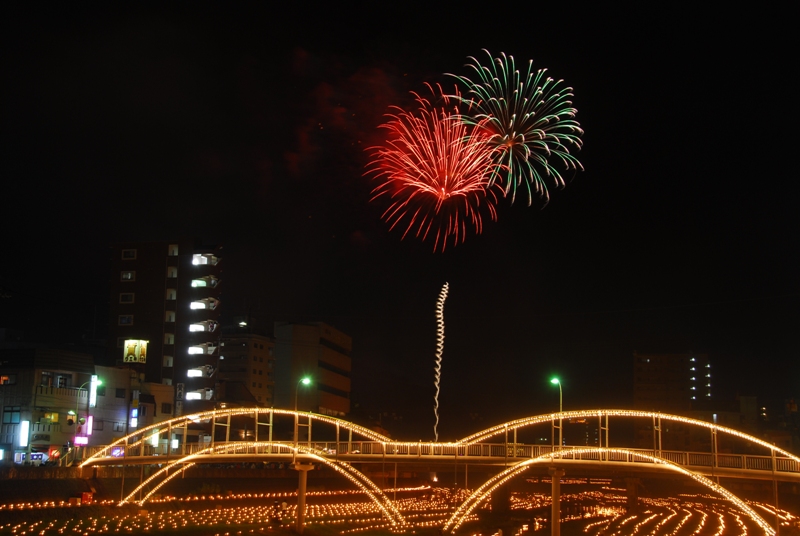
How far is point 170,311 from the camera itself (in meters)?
95.4

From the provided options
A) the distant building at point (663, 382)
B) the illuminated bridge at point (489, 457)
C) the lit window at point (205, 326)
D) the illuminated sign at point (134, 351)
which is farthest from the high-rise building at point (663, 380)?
the illuminated bridge at point (489, 457)

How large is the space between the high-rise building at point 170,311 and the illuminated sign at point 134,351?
383 cm

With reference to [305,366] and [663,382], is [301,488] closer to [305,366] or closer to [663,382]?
[305,366]

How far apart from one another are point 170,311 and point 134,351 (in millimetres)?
7700

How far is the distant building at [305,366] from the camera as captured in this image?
116 m

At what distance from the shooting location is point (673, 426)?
134 metres

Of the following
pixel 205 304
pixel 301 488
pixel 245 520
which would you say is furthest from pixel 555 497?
pixel 205 304

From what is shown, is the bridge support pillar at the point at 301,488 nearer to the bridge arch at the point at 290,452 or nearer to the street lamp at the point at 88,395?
the bridge arch at the point at 290,452

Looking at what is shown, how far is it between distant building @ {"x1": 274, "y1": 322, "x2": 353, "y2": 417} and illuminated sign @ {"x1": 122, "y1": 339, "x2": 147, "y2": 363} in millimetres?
28164

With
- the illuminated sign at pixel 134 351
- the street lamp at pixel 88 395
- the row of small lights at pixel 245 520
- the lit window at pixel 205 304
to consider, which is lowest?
the row of small lights at pixel 245 520

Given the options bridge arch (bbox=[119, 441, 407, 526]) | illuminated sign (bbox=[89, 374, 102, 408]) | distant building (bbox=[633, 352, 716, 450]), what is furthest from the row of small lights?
distant building (bbox=[633, 352, 716, 450])

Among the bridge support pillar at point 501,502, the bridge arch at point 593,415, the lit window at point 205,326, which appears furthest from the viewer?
the lit window at point 205,326

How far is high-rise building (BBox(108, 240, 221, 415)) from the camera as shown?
9425 centimetres

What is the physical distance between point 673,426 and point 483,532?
81.5 metres
